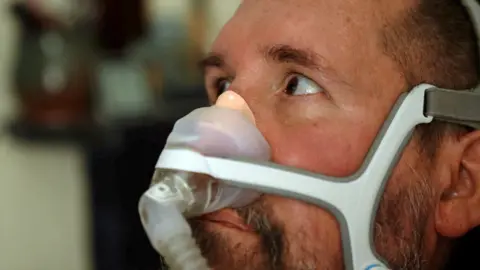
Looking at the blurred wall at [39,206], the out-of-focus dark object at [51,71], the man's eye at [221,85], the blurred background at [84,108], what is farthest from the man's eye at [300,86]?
the blurred wall at [39,206]

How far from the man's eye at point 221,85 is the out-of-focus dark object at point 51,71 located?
3.52ft

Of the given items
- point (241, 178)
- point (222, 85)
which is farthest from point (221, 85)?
point (241, 178)

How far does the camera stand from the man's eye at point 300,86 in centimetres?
91

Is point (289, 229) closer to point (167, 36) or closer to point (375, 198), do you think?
point (375, 198)

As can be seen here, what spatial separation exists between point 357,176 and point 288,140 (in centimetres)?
9

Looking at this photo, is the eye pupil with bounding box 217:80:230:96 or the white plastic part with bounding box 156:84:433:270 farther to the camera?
the eye pupil with bounding box 217:80:230:96

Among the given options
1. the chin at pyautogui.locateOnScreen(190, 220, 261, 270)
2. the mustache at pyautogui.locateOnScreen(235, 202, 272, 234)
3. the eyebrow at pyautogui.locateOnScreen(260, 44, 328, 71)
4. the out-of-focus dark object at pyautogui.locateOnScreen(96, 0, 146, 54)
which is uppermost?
the out-of-focus dark object at pyautogui.locateOnScreen(96, 0, 146, 54)

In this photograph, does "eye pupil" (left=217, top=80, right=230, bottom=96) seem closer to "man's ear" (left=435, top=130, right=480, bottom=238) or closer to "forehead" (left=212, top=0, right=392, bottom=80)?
"forehead" (left=212, top=0, right=392, bottom=80)

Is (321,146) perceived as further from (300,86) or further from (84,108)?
(84,108)

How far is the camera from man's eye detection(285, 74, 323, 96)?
911 millimetres

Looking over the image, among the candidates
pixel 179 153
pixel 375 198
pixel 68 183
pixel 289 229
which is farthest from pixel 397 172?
pixel 68 183

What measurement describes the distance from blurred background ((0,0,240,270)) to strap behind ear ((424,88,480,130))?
A: 961mm


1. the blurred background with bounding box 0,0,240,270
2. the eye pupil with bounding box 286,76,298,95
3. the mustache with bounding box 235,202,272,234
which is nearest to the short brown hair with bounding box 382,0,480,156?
the eye pupil with bounding box 286,76,298,95

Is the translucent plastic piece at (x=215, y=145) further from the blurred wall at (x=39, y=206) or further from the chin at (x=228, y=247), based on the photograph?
the blurred wall at (x=39, y=206)
